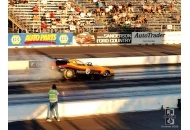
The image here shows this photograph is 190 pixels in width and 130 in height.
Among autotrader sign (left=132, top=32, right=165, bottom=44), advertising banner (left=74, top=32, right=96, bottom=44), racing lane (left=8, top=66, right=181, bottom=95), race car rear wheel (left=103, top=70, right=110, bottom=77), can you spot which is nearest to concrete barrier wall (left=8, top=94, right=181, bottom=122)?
racing lane (left=8, top=66, right=181, bottom=95)

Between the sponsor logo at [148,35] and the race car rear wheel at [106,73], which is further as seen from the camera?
the sponsor logo at [148,35]

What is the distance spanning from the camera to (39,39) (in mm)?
34000

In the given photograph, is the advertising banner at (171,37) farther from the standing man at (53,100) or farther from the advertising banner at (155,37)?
the standing man at (53,100)

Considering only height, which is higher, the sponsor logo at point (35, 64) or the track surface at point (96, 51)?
the track surface at point (96, 51)

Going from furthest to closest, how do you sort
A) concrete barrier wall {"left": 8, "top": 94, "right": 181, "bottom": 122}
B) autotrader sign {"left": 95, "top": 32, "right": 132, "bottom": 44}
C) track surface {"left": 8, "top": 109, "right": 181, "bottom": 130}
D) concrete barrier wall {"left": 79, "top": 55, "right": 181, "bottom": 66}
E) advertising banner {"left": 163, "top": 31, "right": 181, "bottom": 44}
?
1. advertising banner {"left": 163, "top": 31, "right": 181, "bottom": 44}
2. autotrader sign {"left": 95, "top": 32, "right": 132, "bottom": 44}
3. concrete barrier wall {"left": 79, "top": 55, "right": 181, "bottom": 66}
4. concrete barrier wall {"left": 8, "top": 94, "right": 181, "bottom": 122}
5. track surface {"left": 8, "top": 109, "right": 181, "bottom": 130}

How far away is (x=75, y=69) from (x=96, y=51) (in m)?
11.2

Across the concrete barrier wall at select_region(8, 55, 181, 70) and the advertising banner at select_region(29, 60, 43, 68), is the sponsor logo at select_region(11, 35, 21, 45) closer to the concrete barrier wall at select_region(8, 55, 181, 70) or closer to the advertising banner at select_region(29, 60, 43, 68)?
the concrete barrier wall at select_region(8, 55, 181, 70)

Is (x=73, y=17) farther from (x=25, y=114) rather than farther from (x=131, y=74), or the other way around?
(x=25, y=114)

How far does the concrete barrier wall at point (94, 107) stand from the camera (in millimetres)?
12367

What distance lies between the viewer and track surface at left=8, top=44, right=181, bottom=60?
29.0 m

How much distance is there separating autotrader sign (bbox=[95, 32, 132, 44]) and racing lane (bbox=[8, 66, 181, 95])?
1304cm

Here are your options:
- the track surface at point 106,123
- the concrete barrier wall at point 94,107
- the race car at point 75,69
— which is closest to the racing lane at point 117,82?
the race car at point 75,69

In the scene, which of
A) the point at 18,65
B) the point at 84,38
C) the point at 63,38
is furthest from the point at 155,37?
the point at 18,65
